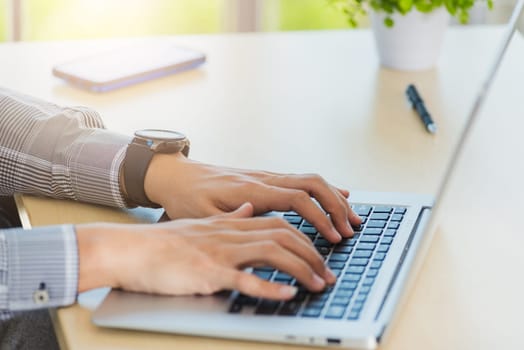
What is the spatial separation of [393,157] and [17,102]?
1.70ft

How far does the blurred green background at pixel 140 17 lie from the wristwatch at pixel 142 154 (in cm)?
219

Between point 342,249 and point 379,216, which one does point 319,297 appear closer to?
point 342,249

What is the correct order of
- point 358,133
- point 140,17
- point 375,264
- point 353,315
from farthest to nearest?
point 140,17 → point 358,133 → point 375,264 → point 353,315

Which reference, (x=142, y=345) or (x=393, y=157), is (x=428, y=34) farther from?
(x=142, y=345)

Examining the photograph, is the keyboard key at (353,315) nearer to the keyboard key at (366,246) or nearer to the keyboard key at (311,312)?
the keyboard key at (311,312)

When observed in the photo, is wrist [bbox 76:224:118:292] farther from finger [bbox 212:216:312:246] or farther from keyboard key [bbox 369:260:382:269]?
keyboard key [bbox 369:260:382:269]

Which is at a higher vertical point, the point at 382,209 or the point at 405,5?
the point at 405,5

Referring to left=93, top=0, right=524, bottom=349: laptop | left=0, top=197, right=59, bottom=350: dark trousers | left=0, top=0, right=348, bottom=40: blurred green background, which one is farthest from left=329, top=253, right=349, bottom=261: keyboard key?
left=0, top=0, right=348, bottom=40: blurred green background

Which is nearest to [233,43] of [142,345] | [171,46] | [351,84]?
[171,46]

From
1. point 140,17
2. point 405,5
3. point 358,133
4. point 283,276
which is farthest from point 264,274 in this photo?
point 140,17

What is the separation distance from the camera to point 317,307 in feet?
2.80

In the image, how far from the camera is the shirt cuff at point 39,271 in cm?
90

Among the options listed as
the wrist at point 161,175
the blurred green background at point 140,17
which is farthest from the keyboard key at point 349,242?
the blurred green background at point 140,17

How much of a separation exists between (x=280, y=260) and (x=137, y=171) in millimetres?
301
